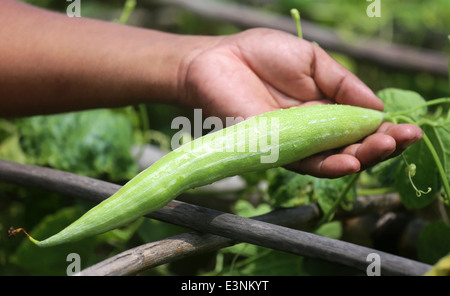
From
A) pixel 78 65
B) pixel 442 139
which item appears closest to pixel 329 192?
pixel 442 139

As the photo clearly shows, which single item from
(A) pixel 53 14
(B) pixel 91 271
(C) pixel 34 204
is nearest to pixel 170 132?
(C) pixel 34 204

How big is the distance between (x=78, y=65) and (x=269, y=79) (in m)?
0.49

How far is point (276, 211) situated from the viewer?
4.14 feet

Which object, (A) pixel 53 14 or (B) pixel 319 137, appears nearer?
(B) pixel 319 137

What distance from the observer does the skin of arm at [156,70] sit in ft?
4.28

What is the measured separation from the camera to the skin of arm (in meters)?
1.30

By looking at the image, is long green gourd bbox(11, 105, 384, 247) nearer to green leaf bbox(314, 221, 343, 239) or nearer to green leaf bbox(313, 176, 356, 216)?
green leaf bbox(313, 176, 356, 216)

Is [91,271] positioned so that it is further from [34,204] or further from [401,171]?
[34,204]

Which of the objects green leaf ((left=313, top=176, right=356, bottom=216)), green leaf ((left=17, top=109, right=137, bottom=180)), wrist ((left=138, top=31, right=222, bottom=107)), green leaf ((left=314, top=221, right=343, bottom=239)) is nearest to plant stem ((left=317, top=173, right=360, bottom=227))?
green leaf ((left=313, top=176, right=356, bottom=216))

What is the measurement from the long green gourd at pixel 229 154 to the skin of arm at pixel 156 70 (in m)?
0.06

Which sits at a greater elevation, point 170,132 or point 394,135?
point 170,132

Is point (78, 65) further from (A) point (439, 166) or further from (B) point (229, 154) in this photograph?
(A) point (439, 166)

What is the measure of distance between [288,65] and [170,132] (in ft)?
4.65

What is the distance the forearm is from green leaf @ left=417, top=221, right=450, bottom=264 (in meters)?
0.69
